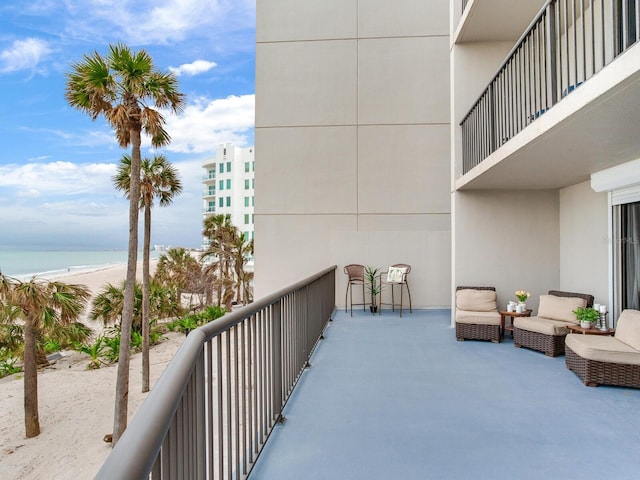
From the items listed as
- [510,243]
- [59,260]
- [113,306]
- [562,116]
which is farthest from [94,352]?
[59,260]

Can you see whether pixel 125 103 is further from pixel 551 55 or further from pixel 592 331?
pixel 592 331

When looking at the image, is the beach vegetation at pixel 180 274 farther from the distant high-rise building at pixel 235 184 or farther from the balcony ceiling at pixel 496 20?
the distant high-rise building at pixel 235 184

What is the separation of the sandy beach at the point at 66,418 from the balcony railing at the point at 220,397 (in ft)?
30.8

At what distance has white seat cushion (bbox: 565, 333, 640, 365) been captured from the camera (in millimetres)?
3486

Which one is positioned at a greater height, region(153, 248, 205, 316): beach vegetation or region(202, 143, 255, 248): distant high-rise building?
region(202, 143, 255, 248): distant high-rise building

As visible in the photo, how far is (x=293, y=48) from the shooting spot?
8.80 meters

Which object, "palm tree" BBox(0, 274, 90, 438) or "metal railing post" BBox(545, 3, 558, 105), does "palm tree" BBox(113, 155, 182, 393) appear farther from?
"metal railing post" BBox(545, 3, 558, 105)

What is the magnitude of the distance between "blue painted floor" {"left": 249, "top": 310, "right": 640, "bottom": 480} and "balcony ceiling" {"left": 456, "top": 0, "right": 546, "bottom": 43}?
440 centimetres

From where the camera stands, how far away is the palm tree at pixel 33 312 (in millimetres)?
10789

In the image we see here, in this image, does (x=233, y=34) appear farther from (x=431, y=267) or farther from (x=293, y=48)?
(x=431, y=267)

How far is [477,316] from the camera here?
5.27 metres

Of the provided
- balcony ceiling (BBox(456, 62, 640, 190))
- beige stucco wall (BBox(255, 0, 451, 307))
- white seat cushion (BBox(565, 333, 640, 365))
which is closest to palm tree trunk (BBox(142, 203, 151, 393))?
beige stucco wall (BBox(255, 0, 451, 307))

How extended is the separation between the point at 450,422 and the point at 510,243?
4.05m

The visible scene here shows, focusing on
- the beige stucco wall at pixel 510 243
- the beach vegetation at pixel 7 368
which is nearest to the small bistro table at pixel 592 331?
the beige stucco wall at pixel 510 243
